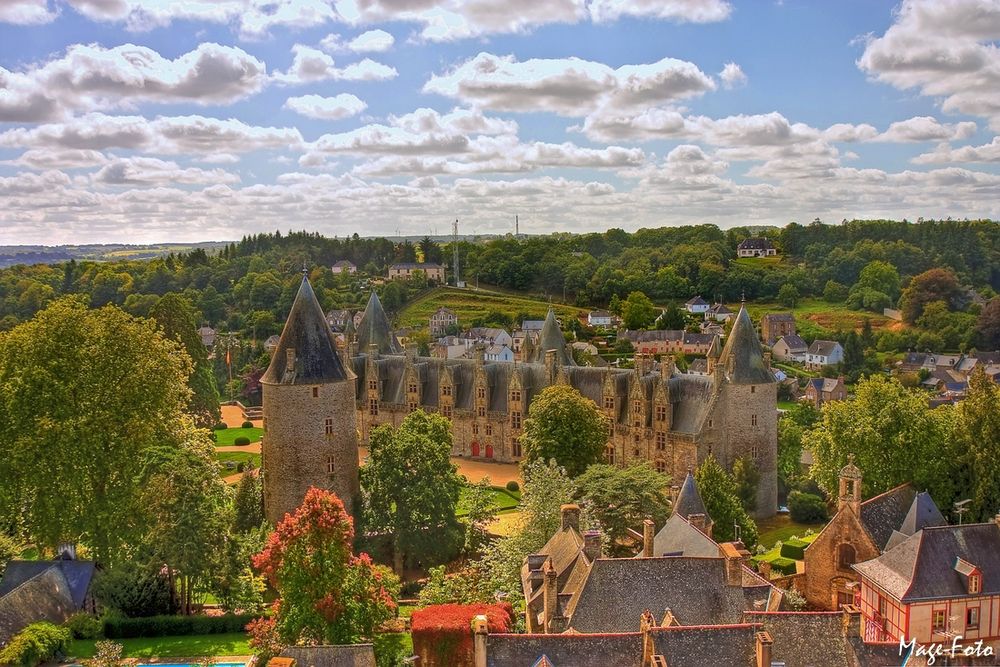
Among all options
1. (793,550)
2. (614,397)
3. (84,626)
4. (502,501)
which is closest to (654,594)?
(793,550)

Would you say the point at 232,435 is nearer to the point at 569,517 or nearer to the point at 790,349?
the point at 569,517

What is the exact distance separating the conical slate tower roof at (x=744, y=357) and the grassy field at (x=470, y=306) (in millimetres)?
84928

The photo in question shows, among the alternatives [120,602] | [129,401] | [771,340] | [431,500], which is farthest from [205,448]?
[771,340]

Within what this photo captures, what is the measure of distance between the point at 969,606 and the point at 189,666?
27.5 m

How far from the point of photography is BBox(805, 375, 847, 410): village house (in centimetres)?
9988

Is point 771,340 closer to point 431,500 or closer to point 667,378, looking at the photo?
point 667,378

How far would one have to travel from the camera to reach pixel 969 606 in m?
30.2

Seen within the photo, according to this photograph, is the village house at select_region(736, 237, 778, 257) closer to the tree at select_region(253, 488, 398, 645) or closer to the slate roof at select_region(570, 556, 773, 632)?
the slate roof at select_region(570, 556, 773, 632)

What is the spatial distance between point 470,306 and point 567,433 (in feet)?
331

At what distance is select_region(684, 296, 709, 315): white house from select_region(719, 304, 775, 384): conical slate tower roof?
94.7 metres

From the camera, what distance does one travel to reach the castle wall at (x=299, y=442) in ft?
137

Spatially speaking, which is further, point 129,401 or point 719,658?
point 129,401

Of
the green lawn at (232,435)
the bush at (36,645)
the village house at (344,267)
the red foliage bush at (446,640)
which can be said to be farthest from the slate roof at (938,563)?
the village house at (344,267)

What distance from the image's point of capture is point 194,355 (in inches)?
2815
